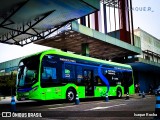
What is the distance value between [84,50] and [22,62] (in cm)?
1280

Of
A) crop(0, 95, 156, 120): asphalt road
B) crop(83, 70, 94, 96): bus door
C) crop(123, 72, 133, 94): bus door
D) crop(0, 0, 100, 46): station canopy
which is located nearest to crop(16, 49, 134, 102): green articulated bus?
crop(83, 70, 94, 96): bus door

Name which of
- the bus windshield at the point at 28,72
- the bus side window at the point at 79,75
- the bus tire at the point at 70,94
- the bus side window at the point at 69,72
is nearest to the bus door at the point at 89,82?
the bus side window at the point at 79,75

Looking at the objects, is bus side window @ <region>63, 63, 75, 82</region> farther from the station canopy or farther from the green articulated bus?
the station canopy

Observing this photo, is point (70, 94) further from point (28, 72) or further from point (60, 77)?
point (28, 72)

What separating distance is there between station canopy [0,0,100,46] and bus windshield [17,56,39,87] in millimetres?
4189

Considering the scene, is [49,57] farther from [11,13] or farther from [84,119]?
[84,119]

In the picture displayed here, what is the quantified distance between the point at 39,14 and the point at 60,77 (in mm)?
6410

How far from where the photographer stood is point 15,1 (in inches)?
562

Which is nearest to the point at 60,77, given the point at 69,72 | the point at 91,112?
the point at 69,72

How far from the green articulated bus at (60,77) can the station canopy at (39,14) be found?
12.2ft

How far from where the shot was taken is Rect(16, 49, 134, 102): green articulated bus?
12.2 metres

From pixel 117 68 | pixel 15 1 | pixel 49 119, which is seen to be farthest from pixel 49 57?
pixel 117 68

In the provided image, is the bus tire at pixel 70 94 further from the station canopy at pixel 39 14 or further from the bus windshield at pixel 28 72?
the station canopy at pixel 39 14

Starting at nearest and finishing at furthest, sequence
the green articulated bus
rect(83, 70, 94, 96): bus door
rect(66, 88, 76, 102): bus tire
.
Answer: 1. the green articulated bus
2. rect(66, 88, 76, 102): bus tire
3. rect(83, 70, 94, 96): bus door
